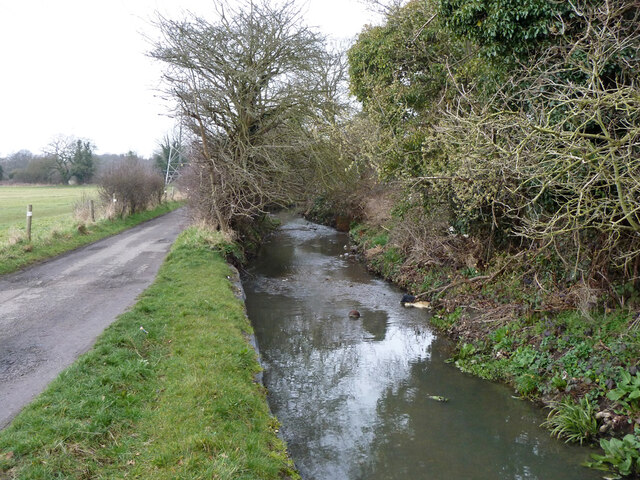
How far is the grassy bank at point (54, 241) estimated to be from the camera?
579 inches

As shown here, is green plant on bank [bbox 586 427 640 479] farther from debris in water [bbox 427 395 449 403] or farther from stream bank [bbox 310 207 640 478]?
debris in water [bbox 427 395 449 403]

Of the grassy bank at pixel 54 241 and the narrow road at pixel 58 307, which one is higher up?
the grassy bank at pixel 54 241

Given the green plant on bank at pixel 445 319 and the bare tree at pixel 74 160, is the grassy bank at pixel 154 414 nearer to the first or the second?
the green plant on bank at pixel 445 319

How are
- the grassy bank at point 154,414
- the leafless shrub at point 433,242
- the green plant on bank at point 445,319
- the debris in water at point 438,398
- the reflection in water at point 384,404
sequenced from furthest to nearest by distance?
the leafless shrub at point 433,242
the green plant on bank at point 445,319
the debris in water at point 438,398
the reflection in water at point 384,404
the grassy bank at point 154,414

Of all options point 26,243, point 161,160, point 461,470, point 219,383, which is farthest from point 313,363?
point 161,160

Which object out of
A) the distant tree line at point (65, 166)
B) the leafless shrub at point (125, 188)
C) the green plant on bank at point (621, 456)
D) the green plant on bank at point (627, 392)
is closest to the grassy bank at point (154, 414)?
the green plant on bank at point (621, 456)

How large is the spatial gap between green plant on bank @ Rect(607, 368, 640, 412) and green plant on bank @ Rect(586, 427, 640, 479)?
0.45 metres

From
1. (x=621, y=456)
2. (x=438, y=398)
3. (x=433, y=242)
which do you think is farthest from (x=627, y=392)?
(x=433, y=242)

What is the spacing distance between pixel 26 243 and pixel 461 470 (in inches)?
637

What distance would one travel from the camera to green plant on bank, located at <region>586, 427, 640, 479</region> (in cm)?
612

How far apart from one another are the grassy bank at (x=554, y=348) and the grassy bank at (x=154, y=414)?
4.59m

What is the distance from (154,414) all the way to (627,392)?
22.1 ft

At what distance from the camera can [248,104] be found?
18344 mm

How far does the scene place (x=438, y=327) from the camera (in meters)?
12.2
